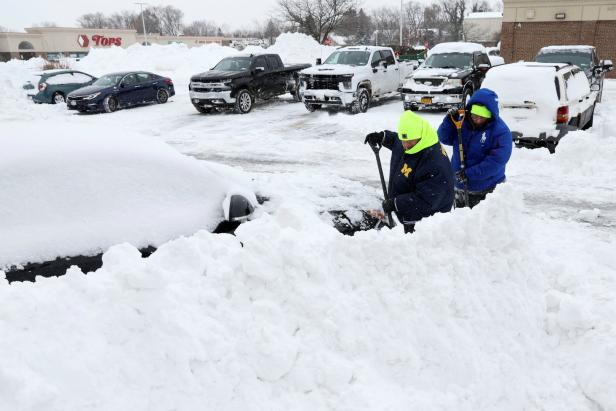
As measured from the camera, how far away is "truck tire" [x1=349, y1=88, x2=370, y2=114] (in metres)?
14.5

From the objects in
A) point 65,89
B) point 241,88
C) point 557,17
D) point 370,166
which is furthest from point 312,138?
point 557,17

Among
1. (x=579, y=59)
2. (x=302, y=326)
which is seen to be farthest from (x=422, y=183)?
(x=579, y=59)

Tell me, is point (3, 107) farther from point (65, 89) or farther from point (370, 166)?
point (370, 166)

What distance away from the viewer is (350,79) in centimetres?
1420

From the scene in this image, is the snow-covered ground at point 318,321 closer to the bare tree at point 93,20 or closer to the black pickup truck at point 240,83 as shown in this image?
the black pickup truck at point 240,83

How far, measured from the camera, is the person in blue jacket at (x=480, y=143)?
4.82 m

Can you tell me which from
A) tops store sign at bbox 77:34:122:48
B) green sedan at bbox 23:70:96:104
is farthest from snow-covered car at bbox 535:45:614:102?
tops store sign at bbox 77:34:122:48

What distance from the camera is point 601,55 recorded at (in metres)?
24.5

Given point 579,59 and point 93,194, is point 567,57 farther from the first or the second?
point 93,194

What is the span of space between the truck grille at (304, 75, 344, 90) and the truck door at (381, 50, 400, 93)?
7.84 feet

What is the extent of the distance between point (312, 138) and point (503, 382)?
29.8 ft

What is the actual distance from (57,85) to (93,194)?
18721 mm

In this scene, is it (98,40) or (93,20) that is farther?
(93,20)

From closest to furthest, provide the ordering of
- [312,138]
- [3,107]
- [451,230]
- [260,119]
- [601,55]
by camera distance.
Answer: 1. [451,230]
2. [312,138]
3. [260,119]
4. [3,107]
5. [601,55]
